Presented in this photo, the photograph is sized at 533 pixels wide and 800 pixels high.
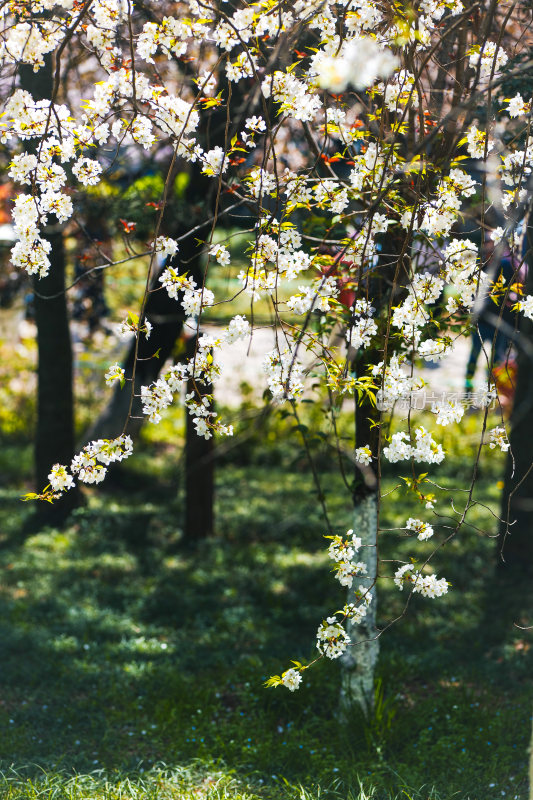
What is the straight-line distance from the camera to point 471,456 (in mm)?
8281

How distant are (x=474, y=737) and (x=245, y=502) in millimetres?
3749

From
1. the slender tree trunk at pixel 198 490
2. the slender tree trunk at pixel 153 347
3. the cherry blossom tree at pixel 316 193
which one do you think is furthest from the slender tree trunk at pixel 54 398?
the cherry blossom tree at pixel 316 193

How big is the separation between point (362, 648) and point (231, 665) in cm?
100

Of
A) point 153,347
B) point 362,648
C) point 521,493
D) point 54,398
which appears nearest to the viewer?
point 362,648

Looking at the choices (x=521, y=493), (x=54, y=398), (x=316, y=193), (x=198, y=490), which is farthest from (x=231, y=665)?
(x=54, y=398)

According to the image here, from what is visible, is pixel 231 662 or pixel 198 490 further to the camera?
pixel 198 490

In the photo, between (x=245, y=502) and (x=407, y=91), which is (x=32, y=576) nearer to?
(x=245, y=502)

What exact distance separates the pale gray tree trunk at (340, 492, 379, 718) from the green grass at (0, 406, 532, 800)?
0.08 metres

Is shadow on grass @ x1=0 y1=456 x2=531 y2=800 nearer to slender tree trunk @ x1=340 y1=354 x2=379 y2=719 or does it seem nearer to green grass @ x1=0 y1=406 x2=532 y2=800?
green grass @ x1=0 y1=406 x2=532 y2=800

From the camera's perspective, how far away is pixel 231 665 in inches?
179

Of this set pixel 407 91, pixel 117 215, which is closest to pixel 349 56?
pixel 407 91

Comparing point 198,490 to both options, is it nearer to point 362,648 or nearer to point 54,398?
point 54,398

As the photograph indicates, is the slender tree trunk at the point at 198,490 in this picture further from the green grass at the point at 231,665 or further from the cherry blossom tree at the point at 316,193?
the cherry blossom tree at the point at 316,193

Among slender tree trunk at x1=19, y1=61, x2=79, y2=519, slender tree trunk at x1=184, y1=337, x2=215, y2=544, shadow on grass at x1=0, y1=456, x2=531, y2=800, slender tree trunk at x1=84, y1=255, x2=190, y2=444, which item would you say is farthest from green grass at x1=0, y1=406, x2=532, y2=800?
slender tree trunk at x1=84, y1=255, x2=190, y2=444
